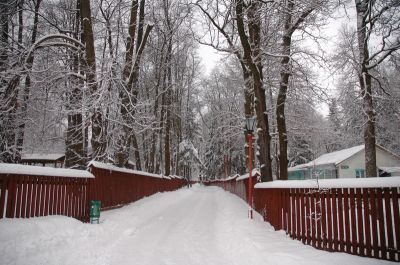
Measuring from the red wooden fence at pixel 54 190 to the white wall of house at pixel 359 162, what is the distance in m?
25.1

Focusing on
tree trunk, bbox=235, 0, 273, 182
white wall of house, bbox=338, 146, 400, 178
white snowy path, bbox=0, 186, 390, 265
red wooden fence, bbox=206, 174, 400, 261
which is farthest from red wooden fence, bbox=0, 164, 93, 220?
white wall of house, bbox=338, 146, 400, 178

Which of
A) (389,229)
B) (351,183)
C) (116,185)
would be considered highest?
(351,183)

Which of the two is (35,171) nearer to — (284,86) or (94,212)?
(94,212)

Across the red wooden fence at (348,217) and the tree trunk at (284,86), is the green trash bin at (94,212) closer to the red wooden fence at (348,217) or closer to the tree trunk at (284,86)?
the red wooden fence at (348,217)

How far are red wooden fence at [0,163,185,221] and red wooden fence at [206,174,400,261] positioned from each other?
6.22 m

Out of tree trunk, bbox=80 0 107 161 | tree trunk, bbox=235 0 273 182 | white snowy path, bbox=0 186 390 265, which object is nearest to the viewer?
white snowy path, bbox=0 186 390 265

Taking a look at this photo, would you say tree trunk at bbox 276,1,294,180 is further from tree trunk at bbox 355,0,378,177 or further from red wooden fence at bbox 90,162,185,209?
red wooden fence at bbox 90,162,185,209

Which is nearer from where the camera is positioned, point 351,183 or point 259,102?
point 351,183

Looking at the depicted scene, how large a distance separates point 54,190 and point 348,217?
24.0 feet

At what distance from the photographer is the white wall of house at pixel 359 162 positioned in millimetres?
31109

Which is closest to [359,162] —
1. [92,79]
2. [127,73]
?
[127,73]

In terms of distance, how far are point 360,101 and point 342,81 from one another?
1.69 meters

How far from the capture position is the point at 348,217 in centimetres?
595

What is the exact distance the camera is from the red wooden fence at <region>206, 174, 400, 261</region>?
530cm
